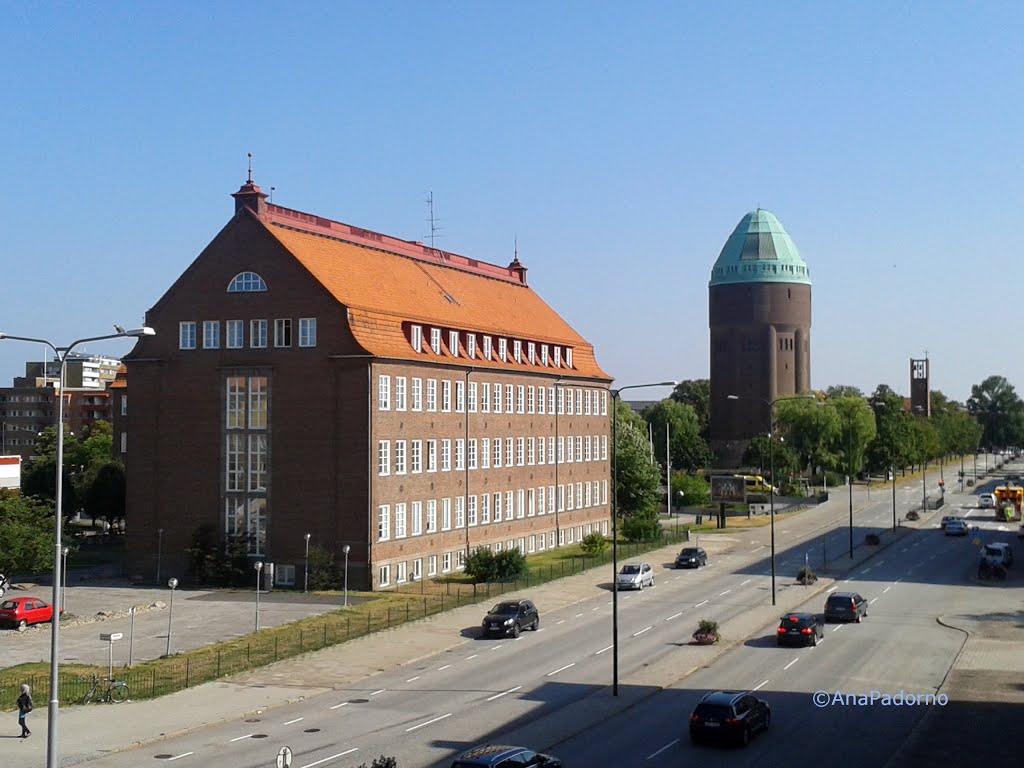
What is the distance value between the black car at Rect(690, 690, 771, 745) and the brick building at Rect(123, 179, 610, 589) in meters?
30.7

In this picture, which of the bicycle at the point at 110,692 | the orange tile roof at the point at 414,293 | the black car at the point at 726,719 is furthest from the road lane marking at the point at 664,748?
the orange tile roof at the point at 414,293

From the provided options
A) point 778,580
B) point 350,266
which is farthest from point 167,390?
point 778,580

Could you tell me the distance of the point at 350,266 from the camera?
65.8 meters

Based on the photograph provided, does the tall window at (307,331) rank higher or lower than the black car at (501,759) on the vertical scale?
higher

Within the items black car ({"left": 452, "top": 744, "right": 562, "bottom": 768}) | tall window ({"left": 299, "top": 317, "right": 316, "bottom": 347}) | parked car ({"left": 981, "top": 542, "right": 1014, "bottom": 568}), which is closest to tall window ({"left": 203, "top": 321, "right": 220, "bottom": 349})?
tall window ({"left": 299, "top": 317, "right": 316, "bottom": 347})

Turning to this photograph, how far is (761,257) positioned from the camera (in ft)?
500

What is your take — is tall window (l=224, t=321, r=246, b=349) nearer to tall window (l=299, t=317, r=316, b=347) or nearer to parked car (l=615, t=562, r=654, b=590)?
tall window (l=299, t=317, r=316, b=347)

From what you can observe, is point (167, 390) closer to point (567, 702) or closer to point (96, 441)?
point (567, 702)

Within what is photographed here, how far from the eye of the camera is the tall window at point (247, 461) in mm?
61031

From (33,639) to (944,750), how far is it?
35.8m

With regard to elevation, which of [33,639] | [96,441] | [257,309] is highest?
[257,309]

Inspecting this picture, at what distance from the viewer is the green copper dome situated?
151 meters

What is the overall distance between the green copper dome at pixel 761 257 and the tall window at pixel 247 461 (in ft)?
329

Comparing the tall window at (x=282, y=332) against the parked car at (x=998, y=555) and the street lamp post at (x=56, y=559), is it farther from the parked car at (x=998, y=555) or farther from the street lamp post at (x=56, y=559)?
the parked car at (x=998, y=555)
